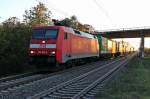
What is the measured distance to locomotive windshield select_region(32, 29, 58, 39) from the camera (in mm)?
26875

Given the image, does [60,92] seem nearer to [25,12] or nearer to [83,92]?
[83,92]

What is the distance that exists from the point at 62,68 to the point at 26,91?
1340 cm

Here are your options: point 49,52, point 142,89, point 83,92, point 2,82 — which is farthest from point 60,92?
point 49,52

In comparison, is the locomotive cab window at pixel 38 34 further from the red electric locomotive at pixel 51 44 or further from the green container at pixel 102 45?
the green container at pixel 102 45

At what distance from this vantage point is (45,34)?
1067 inches

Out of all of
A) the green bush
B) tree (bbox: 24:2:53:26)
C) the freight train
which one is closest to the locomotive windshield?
the freight train

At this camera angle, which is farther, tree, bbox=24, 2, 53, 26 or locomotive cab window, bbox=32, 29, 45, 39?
tree, bbox=24, 2, 53, 26

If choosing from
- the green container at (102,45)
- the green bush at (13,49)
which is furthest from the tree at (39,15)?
the green bush at (13,49)

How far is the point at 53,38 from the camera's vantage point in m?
26.7

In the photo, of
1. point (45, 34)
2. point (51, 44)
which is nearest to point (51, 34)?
point (45, 34)

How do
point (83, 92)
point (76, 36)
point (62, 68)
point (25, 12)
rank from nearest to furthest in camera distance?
point (83, 92)
point (62, 68)
point (76, 36)
point (25, 12)

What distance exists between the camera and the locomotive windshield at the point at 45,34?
88.2 feet

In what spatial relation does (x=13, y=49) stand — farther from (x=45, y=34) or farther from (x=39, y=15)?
(x=39, y=15)

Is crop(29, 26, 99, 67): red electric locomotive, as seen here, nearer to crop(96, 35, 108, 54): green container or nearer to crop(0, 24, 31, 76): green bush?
crop(0, 24, 31, 76): green bush
